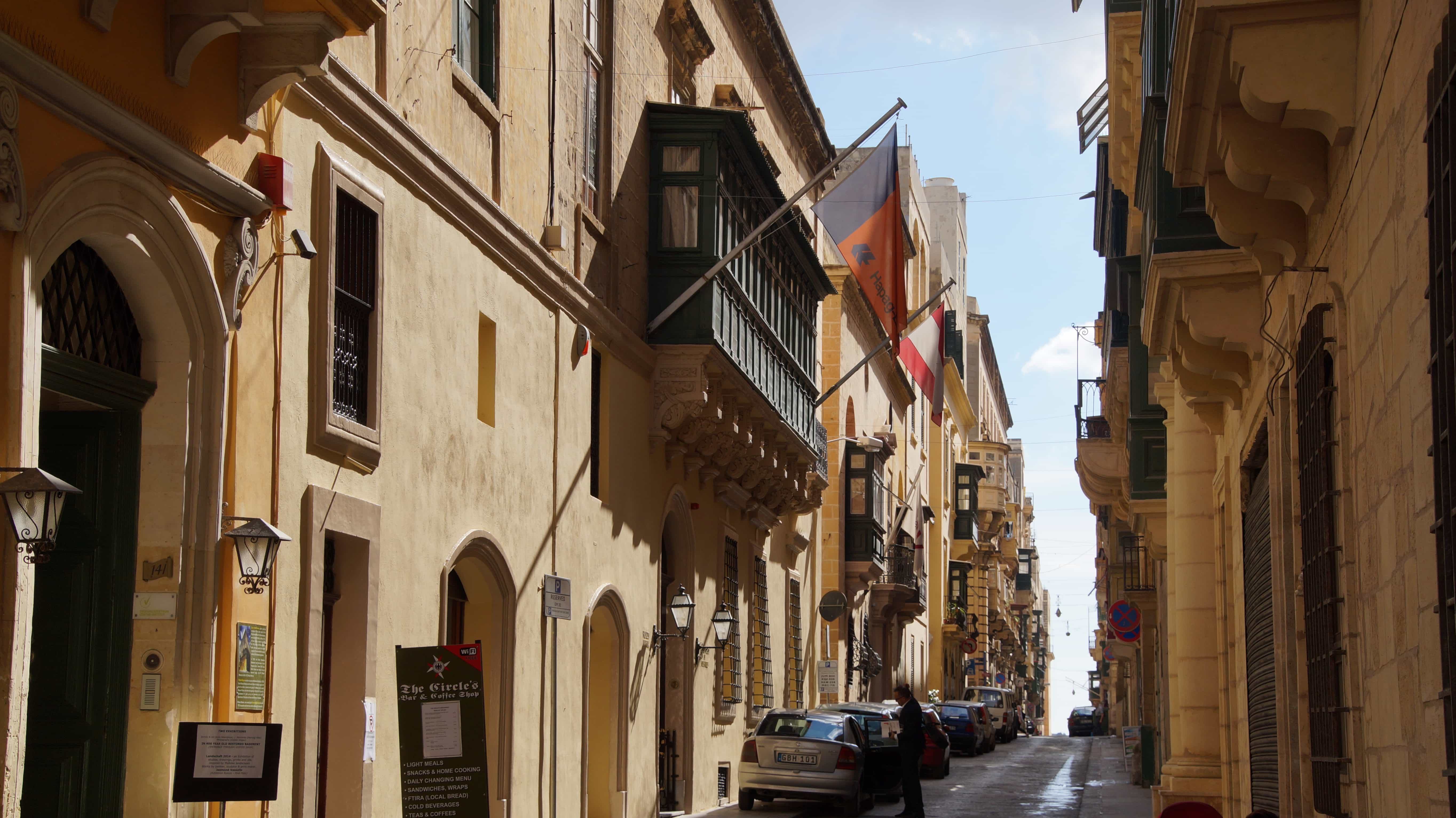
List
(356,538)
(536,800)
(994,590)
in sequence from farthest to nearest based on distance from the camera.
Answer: (994,590)
(536,800)
(356,538)

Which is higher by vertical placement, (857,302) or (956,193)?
(956,193)

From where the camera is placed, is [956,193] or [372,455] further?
[956,193]

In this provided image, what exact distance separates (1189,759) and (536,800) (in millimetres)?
7357

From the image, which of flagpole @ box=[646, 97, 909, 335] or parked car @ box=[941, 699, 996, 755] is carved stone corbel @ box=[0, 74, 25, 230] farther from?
parked car @ box=[941, 699, 996, 755]

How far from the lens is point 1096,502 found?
37.8 meters

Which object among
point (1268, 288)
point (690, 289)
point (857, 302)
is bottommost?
point (1268, 288)

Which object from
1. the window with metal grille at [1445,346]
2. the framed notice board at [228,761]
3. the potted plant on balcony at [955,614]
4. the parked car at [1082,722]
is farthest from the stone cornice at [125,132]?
the parked car at [1082,722]

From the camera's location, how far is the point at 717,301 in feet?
72.3

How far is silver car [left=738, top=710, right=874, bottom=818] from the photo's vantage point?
21.7 m

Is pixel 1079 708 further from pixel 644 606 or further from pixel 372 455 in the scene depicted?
pixel 372 455

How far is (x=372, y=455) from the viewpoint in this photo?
1277 cm

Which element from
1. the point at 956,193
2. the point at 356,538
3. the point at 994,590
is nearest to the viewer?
the point at 356,538

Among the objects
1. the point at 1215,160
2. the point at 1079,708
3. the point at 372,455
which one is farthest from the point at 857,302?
the point at 1079,708

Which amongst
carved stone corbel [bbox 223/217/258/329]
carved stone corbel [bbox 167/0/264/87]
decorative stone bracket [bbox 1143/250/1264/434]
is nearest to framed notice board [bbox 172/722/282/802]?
carved stone corbel [bbox 223/217/258/329]
